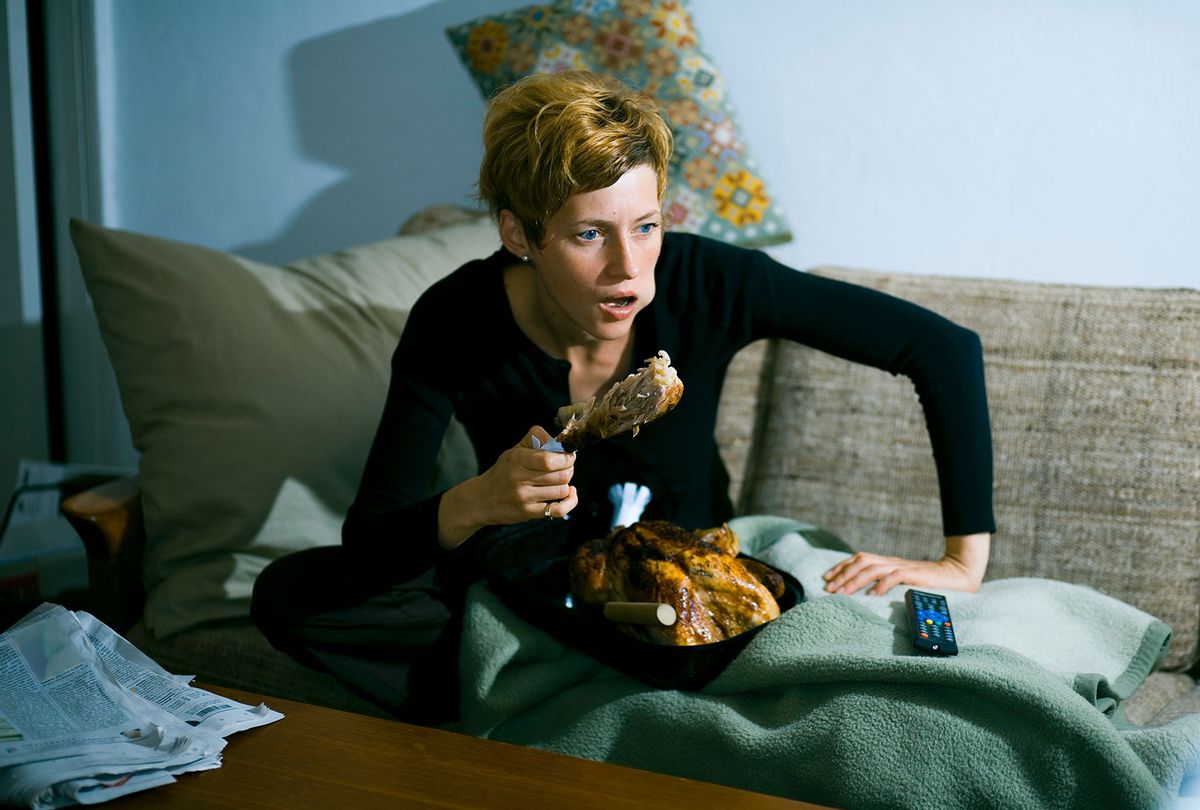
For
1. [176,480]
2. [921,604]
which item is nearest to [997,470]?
[921,604]

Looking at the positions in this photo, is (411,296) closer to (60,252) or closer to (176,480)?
(176,480)

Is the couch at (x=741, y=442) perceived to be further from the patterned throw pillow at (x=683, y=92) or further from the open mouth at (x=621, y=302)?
the open mouth at (x=621, y=302)

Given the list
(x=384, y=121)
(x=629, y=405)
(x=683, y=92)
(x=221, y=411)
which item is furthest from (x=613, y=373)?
(x=384, y=121)

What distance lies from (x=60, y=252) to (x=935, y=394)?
196 cm

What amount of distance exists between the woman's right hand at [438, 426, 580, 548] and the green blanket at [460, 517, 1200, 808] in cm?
13

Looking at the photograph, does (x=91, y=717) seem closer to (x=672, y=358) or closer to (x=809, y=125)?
(x=672, y=358)

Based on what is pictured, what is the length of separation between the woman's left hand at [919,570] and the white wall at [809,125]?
0.69 metres

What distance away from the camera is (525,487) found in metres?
1.02

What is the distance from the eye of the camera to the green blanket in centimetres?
88

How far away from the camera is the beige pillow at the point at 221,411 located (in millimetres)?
1448

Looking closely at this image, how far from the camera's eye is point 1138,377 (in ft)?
4.59

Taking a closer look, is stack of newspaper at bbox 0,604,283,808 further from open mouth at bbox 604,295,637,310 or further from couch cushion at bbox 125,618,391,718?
open mouth at bbox 604,295,637,310

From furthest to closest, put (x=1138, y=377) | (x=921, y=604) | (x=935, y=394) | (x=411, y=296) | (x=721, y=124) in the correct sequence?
(x=721, y=124) < (x=411, y=296) < (x=1138, y=377) < (x=935, y=394) < (x=921, y=604)

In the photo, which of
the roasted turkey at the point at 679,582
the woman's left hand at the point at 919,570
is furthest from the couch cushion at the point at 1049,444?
the roasted turkey at the point at 679,582
